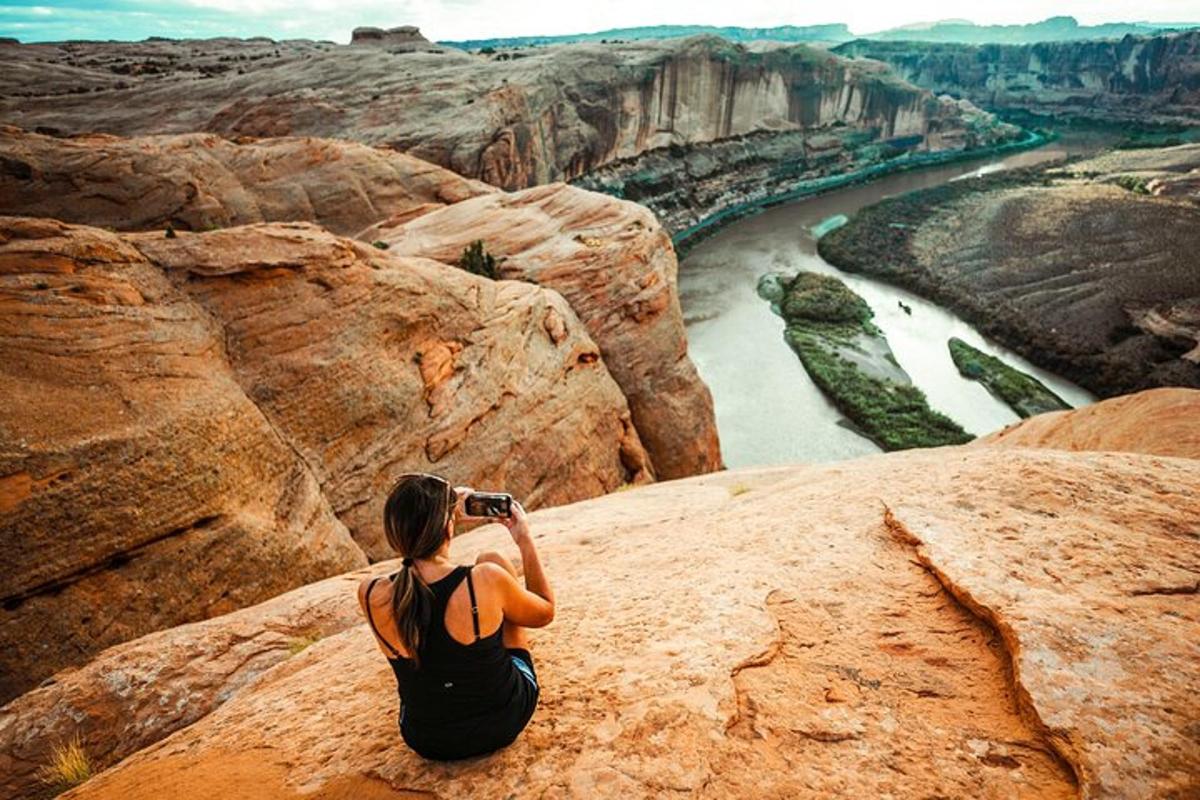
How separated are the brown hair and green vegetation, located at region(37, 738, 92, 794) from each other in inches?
148

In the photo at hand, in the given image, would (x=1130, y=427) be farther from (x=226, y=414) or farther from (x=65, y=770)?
(x=226, y=414)

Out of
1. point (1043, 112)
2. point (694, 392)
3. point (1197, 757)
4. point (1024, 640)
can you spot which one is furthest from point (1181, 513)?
point (1043, 112)

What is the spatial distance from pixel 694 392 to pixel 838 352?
20.3m

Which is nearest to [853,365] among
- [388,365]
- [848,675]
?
[388,365]

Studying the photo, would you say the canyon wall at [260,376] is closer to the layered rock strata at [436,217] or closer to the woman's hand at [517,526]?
the layered rock strata at [436,217]

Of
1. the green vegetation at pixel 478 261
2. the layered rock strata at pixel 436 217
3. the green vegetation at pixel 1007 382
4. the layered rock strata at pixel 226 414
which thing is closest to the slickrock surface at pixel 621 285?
the layered rock strata at pixel 436 217

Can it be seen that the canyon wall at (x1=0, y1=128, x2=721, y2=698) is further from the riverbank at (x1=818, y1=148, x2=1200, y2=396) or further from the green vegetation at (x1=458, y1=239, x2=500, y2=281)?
the riverbank at (x1=818, y1=148, x2=1200, y2=396)

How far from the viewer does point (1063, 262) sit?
4925 cm

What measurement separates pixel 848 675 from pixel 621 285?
17291 millimetres

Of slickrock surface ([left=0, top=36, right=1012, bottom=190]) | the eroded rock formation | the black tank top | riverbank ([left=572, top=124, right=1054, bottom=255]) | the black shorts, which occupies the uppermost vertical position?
the eroded rock formation

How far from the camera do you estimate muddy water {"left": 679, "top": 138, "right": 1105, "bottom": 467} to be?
3031 centimetres

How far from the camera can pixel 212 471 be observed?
344 inches

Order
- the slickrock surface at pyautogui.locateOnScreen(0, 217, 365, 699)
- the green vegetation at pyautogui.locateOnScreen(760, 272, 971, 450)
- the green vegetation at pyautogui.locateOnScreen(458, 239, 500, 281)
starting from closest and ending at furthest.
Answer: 1. the slickrock surface at pyautogui.locateOnScreen(0, 217, 365, 699)
2. the green vegetation at pyautogui.locateOnScreen(458, 239, 500, 281)
3. the green vegetation at pyautogui.locateOnScreen(760, 272, 971, 450)

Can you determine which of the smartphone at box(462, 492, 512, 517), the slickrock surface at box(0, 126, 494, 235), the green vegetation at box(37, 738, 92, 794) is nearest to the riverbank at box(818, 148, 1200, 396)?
the slickrock surface at box(0, 126, 494, 235)
